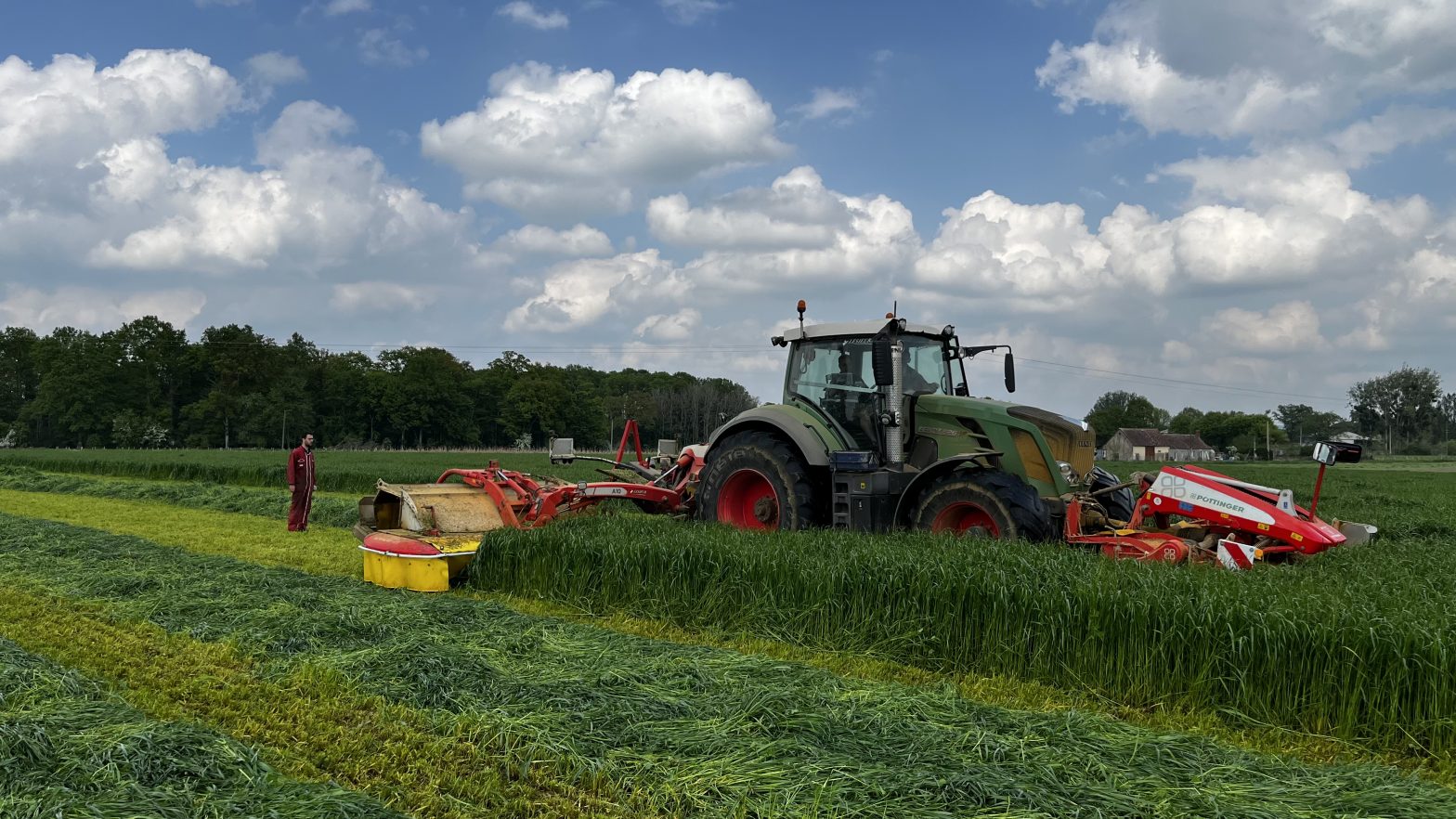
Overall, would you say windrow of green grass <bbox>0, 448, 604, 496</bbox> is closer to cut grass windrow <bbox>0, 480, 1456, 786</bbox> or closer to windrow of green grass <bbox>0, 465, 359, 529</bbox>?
windrow of green grass <bbox>0, 465, 359, 529</bbox>

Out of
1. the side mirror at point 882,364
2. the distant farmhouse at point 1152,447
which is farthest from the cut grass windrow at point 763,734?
the distant farmhouse at point 1152,447

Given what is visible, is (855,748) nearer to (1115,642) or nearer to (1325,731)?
(1115,642)

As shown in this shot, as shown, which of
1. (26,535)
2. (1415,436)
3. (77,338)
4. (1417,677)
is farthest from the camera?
(1415,436)

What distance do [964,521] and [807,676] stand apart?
3291mm

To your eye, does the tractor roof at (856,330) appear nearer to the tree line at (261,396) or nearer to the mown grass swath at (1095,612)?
the mown grass swath at (1095,612)

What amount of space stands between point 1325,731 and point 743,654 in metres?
3.19

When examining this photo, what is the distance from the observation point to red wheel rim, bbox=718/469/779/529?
9.77 meters

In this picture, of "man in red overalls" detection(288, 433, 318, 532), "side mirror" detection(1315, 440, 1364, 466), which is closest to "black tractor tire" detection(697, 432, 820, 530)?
"side mirror" detection(1315, 440, 1364, 466)

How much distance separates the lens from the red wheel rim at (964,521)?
809 cm

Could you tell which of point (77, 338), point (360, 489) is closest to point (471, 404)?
point (77, 338)

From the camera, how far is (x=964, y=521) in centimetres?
836

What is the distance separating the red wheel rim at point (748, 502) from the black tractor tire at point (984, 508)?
172 centimetres

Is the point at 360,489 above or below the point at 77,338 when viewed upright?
below

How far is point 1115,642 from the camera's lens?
5621 mm
